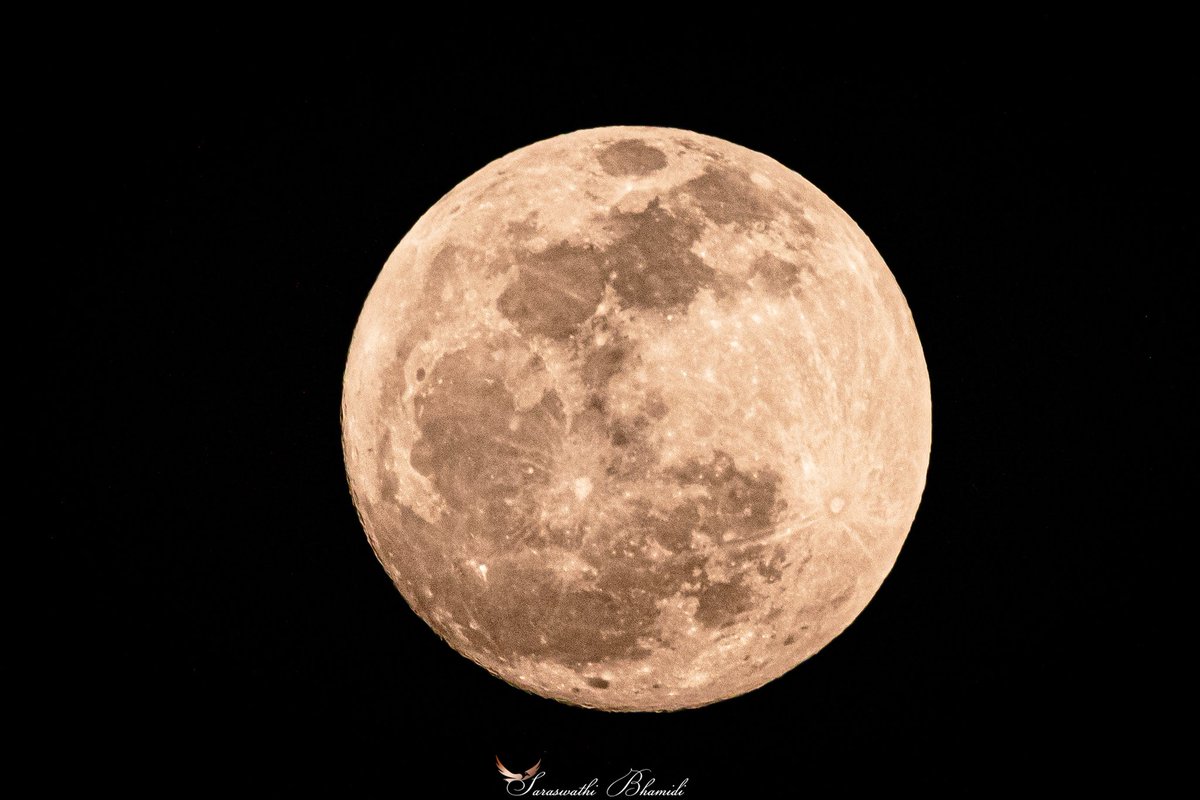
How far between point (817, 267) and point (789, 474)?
647 millimetres

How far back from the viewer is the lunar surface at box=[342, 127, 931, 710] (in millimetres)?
2531

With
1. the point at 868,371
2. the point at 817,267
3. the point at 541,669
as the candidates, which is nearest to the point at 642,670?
the point at 541,669

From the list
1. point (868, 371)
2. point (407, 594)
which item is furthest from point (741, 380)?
point (407, 594)

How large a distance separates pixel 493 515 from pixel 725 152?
1.43 m

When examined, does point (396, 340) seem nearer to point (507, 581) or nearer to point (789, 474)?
point (507, 581)

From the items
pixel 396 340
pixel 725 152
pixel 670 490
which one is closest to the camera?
pixel 670 490

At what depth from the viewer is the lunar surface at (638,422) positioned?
2.53m

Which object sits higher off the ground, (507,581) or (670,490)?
(670,490)

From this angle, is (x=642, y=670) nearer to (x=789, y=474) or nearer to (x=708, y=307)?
(x=789, y=474)

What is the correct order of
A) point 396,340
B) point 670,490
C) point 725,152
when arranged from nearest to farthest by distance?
point 670,490 → point 396,340 → point 725,152

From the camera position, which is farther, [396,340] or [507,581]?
[396,340]

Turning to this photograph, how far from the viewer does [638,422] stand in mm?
2506

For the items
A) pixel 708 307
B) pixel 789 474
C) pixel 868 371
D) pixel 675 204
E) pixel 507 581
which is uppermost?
pixel 675 204

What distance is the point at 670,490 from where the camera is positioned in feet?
8.26
